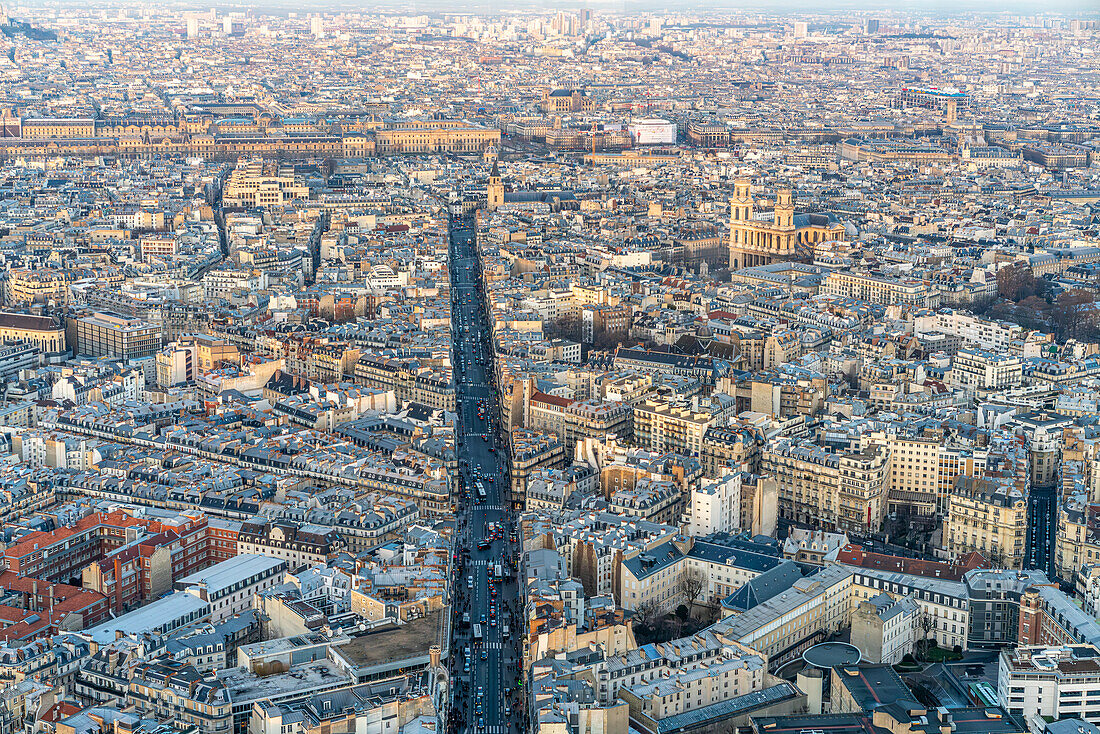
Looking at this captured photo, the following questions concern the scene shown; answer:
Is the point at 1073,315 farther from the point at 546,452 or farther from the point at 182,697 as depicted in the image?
the point at 182,697

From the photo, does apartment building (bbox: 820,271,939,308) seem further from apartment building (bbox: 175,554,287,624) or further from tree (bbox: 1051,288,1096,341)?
apartment building (bbox: 175,554,287,624)

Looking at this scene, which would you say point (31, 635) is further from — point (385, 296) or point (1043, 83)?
point (1043, 83)

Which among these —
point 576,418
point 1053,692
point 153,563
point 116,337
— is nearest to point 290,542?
point 153,563

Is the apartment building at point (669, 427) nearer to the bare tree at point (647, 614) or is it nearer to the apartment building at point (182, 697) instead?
the bare tree at point (647, 614)

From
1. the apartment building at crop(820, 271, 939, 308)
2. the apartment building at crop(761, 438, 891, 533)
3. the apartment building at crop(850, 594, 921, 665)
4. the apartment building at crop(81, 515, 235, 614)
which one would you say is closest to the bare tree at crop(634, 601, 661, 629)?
the apartment building at crop(850, 594, 921, 665)

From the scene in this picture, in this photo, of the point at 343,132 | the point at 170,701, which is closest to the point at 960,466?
the point at 170,701

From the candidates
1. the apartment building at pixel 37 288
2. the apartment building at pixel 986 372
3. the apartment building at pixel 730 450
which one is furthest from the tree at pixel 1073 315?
the apartment building at pixel 37 288
